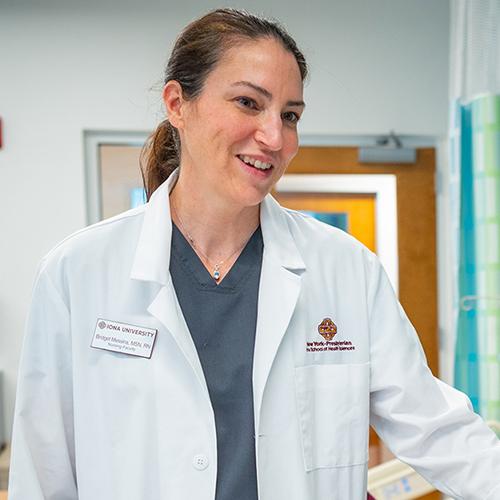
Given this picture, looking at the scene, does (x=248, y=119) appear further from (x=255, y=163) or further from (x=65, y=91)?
(x=65, y=91)

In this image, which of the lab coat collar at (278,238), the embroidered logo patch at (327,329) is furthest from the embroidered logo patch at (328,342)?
the lab coat collar at (278,238)

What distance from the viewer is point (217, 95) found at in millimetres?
1025

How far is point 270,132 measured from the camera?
99 cm

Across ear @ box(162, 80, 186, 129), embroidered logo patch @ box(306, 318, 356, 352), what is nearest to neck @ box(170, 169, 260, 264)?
ear @ box(162, 80, 186, 129)

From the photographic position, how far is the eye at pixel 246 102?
3.31 feet

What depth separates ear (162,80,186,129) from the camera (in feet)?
3.63

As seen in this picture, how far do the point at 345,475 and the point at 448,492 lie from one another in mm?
177

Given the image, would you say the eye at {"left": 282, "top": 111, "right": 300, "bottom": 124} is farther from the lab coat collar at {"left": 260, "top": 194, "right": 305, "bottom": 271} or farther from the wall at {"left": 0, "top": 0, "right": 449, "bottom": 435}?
the wall at {"left": 0, "top": 0, "right": 449, "bottom": 435}

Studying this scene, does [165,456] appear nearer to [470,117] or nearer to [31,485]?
[31,485]

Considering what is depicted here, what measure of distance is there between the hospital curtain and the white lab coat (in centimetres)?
111

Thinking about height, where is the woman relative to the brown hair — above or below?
below

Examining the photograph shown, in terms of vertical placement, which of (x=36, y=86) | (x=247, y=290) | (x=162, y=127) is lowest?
(x=247, y=290)

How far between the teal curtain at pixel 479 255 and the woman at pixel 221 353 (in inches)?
43.6

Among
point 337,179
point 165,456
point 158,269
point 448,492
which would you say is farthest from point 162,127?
point 337,179
